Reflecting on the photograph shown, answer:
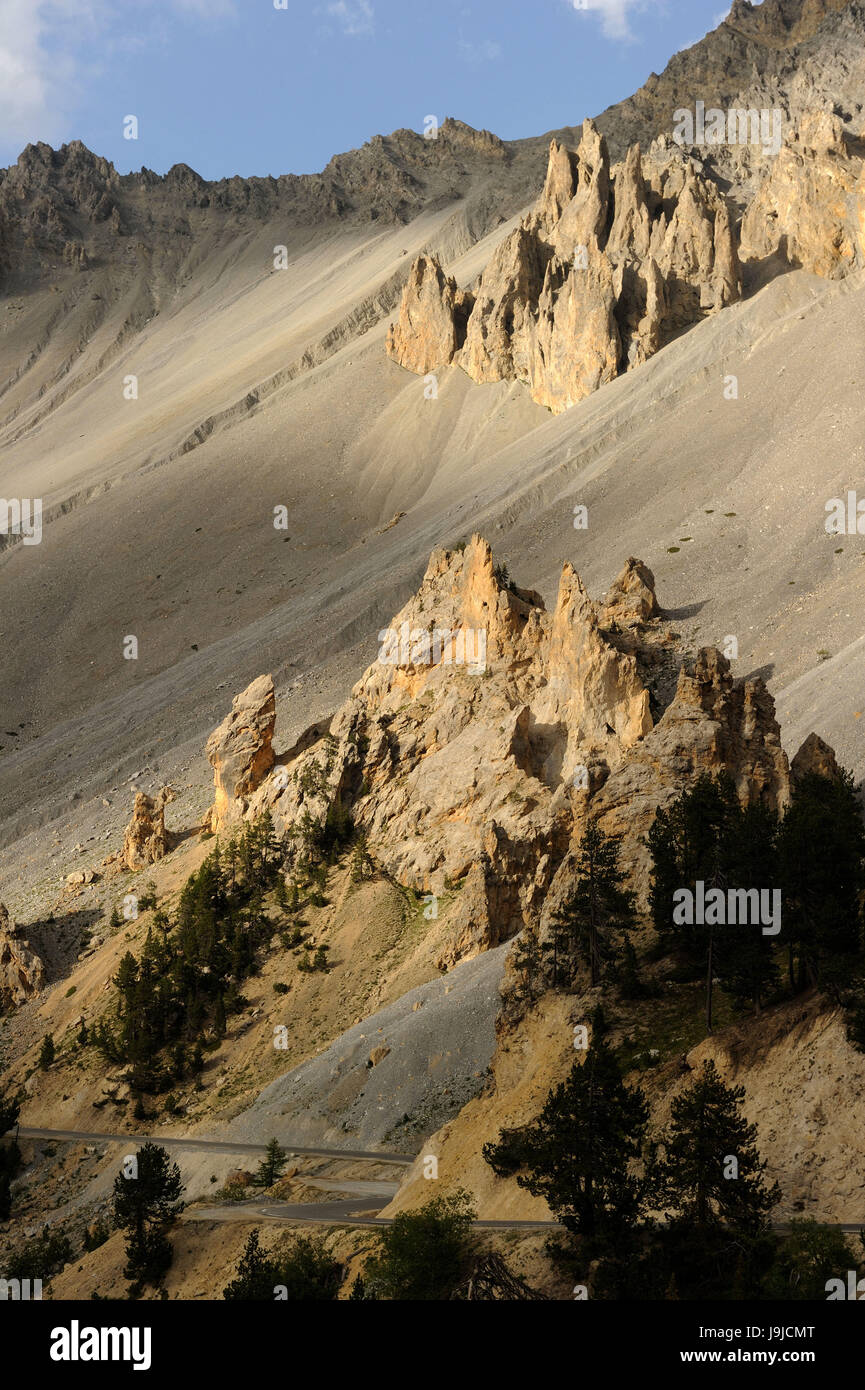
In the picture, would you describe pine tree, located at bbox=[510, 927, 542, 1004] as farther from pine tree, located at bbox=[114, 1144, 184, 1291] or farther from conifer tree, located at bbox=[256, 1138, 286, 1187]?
pine tree, located at bbox=[114, 1144, 184, 1291]

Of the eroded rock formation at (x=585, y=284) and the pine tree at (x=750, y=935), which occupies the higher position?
the eroded rock formation at (x=585, y=284)

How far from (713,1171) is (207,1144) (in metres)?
20.6

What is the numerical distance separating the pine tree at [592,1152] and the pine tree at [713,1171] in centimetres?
67

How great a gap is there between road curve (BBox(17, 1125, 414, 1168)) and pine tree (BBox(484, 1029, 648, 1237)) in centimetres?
1012

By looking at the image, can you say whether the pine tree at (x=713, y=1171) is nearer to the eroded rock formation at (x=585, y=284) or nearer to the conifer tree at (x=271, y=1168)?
the conifer tree at (x=271, y=1168)

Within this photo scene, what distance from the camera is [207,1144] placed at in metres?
34.9

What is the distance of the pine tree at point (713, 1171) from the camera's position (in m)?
18.0

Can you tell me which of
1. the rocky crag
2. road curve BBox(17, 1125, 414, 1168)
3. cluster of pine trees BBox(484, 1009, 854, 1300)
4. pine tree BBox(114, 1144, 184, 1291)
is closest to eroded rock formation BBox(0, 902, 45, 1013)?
road curve BBox(17, 1125, 414, 1168)

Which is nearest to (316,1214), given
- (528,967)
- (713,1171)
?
Answer: (528,967)

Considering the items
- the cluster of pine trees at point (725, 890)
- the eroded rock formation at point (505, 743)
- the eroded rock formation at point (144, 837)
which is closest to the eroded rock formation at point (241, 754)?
the eroded rock formation at point (505, 743)

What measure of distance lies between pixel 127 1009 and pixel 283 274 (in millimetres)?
156801

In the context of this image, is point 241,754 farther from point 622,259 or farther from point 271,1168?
point 622,259

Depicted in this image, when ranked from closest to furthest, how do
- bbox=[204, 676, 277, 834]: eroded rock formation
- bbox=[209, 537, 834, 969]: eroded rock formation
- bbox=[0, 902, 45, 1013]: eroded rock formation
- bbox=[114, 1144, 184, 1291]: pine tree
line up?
bbox=[114, 1144, 184, 1291]: pine tree → bbox=[209, 537, 834, 969]: eroded rock formation → bbox=[0, 902, 45, 1013]: eroded rock formation → bbox=[204, 676, 277, 834]: eroded rock formation

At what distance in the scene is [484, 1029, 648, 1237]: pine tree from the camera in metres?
18.7
